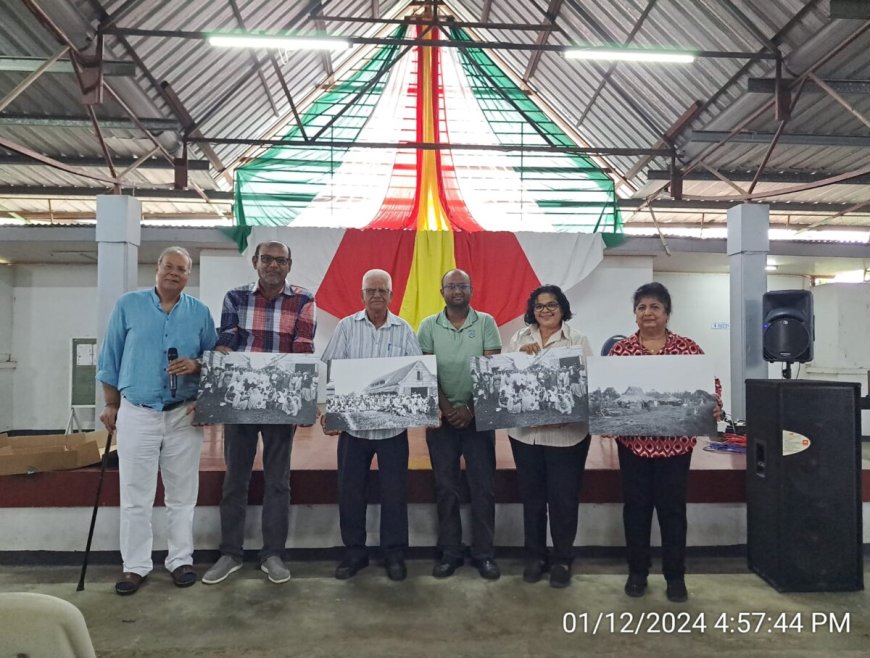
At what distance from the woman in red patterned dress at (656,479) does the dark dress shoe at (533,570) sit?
35cm

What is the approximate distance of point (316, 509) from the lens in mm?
2650

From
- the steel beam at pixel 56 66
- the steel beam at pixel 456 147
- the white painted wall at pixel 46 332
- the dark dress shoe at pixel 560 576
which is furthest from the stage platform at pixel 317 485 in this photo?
the white painted wall at pixel 46 332

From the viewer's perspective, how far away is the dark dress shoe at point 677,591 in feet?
7.14

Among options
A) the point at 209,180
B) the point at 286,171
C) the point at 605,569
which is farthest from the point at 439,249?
the point at 605,569

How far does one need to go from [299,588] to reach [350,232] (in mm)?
4201

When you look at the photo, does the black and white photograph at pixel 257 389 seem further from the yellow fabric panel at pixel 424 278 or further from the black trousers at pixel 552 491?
the yellow fabric panel at pixel 424 278

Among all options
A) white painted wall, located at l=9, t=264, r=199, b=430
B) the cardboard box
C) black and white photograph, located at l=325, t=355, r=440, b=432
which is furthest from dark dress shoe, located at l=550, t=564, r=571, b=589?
white painted wall, located at l=9, t=264, r=199, b=430

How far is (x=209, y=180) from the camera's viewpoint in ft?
23.6

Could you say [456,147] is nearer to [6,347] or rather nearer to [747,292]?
[747,292]

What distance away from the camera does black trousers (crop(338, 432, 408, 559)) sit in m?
2.33

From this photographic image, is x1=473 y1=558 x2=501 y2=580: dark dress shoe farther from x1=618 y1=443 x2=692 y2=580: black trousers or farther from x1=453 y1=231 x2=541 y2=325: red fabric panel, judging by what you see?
x1=453 y1=231 x2=541 y2=325: red fabric panel

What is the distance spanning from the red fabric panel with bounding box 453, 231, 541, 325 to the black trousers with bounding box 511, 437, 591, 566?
371 cm

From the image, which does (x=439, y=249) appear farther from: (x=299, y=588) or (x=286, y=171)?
(x=299, y=588)

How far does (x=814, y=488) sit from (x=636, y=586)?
2.77ft
